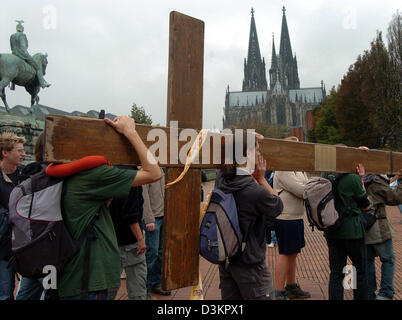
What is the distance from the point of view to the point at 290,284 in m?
4.50

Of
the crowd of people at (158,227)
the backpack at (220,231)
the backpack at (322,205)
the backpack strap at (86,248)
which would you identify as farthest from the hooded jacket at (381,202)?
the backpack strap at (86,248)

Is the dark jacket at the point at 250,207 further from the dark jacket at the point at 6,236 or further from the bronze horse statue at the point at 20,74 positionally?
the bronze horse statue at the point at 20,74

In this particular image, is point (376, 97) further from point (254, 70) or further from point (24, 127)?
point (254, 70)

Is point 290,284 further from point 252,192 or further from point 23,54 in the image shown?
point 23,54

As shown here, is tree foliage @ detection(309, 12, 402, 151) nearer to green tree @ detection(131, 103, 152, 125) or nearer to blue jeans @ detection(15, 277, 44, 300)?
Answer: green tree @ detection(131, 103, 152, 125)

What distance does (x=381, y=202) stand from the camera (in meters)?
4.08

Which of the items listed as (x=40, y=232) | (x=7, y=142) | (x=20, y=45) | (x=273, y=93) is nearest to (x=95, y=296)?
(x=40, y=232)

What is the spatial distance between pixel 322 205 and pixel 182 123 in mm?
1823

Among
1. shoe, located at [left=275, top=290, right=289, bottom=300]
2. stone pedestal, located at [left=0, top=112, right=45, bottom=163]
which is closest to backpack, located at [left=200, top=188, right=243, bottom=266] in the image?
shoe, located at [left=275, top=290, right=289, bottom=300]

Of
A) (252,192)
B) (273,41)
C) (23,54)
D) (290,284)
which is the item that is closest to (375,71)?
(23,54)

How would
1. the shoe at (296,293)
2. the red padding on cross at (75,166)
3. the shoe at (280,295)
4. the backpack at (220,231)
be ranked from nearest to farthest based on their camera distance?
1. the red padding on cross at (75,166)
2. the backpack at (220,231)
3. the shoe at (280,295)
4. the shoe at (296,293)

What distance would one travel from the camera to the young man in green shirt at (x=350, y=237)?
328 cm

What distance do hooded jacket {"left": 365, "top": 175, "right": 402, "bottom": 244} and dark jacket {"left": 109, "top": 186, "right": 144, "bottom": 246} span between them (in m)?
2.49

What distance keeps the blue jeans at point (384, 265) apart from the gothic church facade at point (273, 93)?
3736 inches
